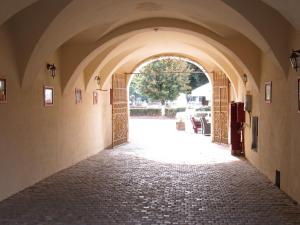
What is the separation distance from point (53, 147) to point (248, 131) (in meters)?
5.01

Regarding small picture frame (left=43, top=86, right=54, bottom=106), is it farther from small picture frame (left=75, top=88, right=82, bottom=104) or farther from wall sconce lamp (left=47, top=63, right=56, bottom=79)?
small picture frame (left=75, top=88, right=82, bottom=104)

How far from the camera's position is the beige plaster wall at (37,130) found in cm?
655

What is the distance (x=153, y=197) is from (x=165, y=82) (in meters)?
26.8

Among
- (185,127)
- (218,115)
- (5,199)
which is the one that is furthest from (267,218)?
Answer: (185,127)

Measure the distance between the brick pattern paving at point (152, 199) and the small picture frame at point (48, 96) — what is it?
1521 mm

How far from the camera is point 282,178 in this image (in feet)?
23.1

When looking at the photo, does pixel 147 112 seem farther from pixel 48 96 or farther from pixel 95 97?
pixel 48 96

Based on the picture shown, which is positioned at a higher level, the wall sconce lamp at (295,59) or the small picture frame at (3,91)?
the wall sconce lamp at (295,59)

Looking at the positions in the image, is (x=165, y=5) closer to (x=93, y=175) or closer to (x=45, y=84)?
(x=45, y=84)

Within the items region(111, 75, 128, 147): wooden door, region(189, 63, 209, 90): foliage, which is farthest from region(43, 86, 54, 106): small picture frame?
region(189, 63, 209, 90): foliage

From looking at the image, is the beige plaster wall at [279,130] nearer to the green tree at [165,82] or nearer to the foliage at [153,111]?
the green tree at [165,82]

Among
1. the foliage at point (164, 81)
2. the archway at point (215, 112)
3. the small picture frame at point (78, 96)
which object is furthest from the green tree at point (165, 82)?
the small picture frame at point (78, 96)

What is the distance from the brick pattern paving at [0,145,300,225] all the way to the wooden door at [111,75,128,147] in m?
4.83

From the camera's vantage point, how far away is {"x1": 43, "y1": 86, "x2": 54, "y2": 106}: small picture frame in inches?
326
